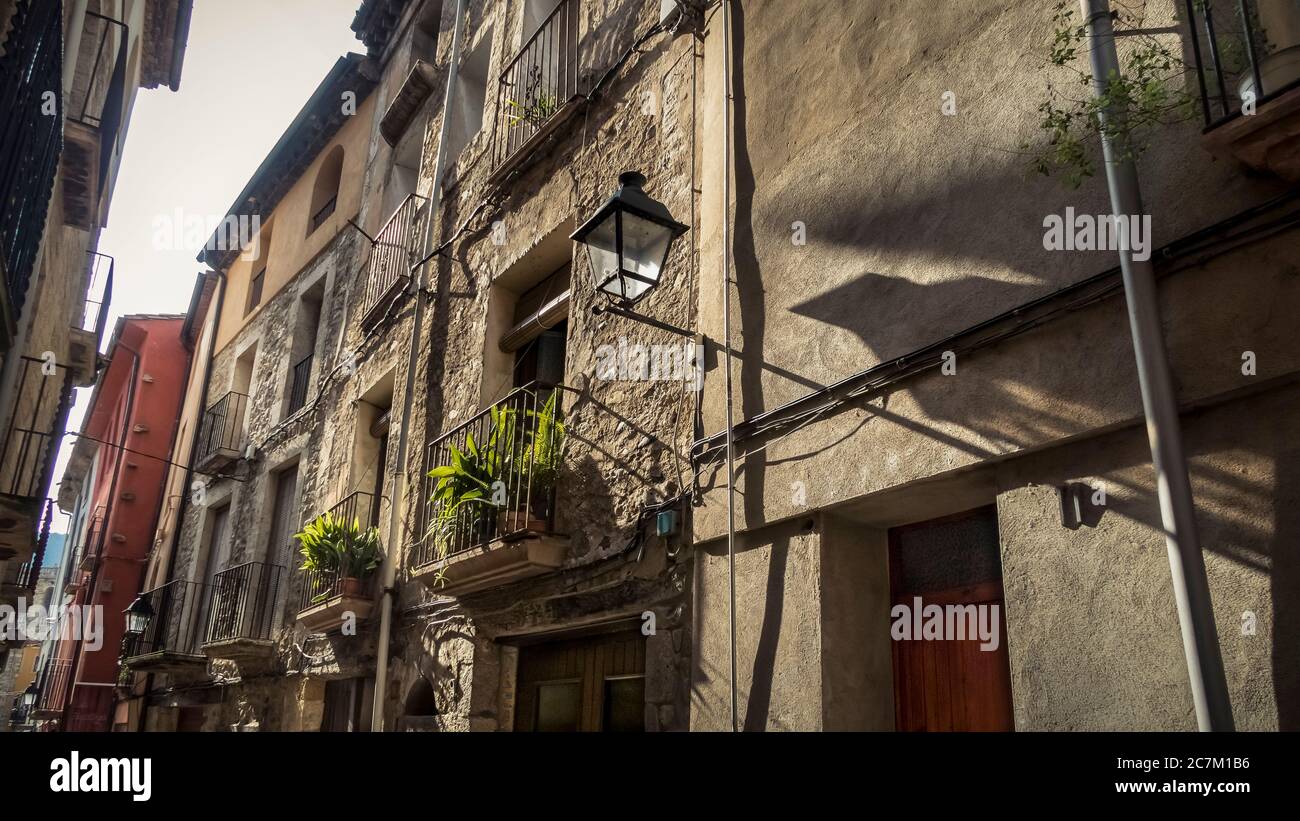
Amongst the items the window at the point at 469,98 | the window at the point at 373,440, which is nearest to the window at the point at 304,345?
the window at the point at 373,440

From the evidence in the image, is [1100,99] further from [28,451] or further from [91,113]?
[91,113]

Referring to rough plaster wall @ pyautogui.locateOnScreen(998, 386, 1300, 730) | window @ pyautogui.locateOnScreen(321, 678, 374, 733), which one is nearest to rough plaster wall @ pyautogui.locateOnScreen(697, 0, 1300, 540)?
rough plaster wall @ pyautogui.locateOnScreen(998, 386, 1300, 730)

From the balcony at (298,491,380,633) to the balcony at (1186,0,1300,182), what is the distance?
22.6 ft

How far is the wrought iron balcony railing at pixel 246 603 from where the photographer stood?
1012 centimetres

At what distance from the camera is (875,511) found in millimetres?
4008

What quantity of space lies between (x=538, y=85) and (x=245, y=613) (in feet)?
21.5

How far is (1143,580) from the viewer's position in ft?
9.28

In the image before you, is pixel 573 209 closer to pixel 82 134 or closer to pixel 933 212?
pixel 933 212

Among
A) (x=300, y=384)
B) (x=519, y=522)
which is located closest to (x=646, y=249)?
(x=519, y=522)

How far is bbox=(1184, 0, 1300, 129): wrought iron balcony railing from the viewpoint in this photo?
8.55ft

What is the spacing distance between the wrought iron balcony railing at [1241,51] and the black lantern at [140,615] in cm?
1346
